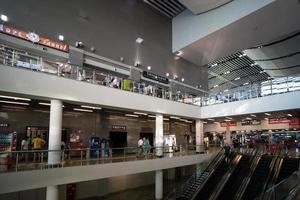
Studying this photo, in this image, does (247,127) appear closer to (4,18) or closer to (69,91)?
(69,91)

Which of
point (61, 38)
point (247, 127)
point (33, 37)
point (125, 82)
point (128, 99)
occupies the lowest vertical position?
point (247, 127)

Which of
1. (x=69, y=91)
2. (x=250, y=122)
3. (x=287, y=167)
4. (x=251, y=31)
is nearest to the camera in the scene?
(x=69, y=91)

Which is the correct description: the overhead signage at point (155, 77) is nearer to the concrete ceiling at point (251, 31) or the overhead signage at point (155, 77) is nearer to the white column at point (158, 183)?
the concrete ceiling at point (251, 31)

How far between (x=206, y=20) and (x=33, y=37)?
12.6 metres

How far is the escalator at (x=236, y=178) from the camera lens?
41.7 feet

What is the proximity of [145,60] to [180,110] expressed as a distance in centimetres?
514

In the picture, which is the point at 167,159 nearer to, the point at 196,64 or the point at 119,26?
the point at 119,26

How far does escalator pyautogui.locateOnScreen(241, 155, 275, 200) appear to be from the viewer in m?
12.0

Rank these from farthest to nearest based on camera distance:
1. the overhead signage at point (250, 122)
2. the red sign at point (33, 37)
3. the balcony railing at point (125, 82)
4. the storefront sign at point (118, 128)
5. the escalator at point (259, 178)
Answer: the overhead signage at point (250, 122), the storefront sign at point (118, 128), the escalator at point (259, 178), the red sign at point (33, 37), the balcony railing at point (125, 82)

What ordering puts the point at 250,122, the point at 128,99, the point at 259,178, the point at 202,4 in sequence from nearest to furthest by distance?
1. the point at 259,178
2. the point at 128,99
3. the point at 202,4
4. the point at 250,122

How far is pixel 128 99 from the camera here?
45.8 ft

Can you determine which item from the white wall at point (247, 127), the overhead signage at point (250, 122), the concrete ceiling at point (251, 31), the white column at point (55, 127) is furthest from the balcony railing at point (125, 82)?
the overhead signage at point (250, 122)

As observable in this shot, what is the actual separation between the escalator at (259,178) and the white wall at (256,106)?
350 cm

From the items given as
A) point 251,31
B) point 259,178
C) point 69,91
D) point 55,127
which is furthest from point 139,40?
point 259,178
